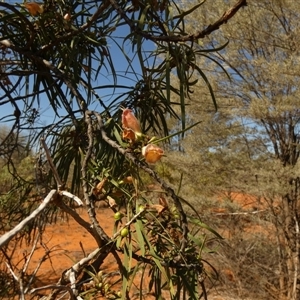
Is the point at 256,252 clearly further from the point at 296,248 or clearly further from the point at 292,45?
the point at 292,45

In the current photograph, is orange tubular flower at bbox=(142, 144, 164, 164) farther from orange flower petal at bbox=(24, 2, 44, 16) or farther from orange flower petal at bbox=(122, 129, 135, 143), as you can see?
orange flower petal at bbox=(24, 2, 44, 16)

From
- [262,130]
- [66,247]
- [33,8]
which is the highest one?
[262,130]

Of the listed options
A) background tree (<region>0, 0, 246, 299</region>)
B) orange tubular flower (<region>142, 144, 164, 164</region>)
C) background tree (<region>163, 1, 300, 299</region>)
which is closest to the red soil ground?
background tree (<region>163, 1, 300, 299</region>)

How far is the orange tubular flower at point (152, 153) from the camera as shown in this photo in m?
0.36

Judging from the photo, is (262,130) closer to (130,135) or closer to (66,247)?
(66,247)

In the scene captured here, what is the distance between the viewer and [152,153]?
1.20 ft

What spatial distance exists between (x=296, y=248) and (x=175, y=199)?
359 centimetres

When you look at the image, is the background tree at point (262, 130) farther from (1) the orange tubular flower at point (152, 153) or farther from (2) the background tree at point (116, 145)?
(1) the orange tubular flower at point (152, 153)

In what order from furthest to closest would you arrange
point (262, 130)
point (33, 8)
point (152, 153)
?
point (262, 130) < point (33, 8) < point (152, 153)

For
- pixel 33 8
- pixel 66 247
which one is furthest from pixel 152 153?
pixel 66 247

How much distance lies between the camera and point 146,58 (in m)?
0.64

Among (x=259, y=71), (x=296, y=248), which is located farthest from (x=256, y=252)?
(x=259, y=71)

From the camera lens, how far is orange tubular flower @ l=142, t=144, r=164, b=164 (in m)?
0.36

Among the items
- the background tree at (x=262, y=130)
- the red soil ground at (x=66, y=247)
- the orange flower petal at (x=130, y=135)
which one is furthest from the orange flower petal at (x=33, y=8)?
the red soil ground at (x=66, y=247)
